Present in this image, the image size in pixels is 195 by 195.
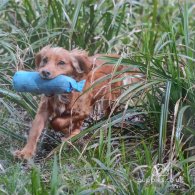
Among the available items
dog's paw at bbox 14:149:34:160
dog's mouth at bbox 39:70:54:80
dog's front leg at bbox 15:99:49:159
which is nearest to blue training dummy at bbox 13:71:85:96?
dog's mouth at bbox 39:70:54:80

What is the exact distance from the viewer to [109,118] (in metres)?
5.93

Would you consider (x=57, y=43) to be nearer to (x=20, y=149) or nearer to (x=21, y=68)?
(x=21, y=68)

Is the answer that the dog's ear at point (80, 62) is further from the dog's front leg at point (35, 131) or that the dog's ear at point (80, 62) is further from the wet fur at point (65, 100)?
the dog's front leg at point (35, 131)

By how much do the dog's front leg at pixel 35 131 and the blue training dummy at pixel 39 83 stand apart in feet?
0.91

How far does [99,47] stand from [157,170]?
2.77 m

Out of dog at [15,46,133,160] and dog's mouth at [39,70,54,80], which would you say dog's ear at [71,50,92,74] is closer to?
dog at [15,46,133,160]

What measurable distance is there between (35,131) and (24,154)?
238 mm

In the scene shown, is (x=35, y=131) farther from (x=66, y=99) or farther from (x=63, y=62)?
(x=63, y=62)

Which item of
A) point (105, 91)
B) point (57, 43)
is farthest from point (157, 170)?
point (57, 43)

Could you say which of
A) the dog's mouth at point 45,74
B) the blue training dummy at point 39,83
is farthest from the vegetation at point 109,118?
the dog's mouth at point 45,74

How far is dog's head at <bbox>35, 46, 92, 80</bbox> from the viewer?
6410 millimetres

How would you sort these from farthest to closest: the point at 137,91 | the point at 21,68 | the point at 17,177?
1. the point at 21,68
2. the point at 137,91
3. the point at 17,177

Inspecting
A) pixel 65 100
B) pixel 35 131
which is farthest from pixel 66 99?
pixel 35 131

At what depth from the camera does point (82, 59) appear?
663cm
